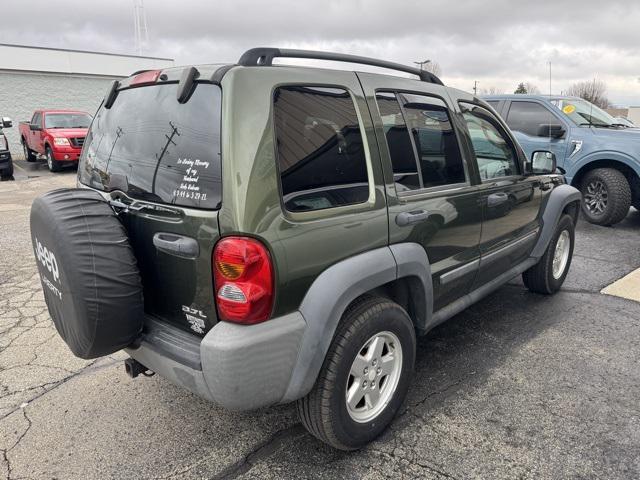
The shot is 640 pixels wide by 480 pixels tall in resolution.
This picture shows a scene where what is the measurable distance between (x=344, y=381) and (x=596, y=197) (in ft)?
21.8

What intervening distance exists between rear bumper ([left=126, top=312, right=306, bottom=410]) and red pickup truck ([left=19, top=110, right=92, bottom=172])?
43.9 feet

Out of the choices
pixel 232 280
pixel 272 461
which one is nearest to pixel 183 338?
pixel 232 280

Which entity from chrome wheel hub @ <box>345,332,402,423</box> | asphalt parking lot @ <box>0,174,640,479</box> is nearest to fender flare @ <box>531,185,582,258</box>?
asphalt parking lot @ <box>0,174,640,479</box>

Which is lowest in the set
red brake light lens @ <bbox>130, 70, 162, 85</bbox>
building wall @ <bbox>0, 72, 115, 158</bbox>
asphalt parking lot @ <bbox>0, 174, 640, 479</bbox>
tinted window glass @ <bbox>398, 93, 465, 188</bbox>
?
asphalt parking lot @ <bbox>0, 174, 640, 479</bbox>

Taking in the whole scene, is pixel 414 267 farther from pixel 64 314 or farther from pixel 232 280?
pixel 64 314

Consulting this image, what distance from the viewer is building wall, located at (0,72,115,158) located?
1931 centimetres

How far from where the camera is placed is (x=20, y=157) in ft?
62.9

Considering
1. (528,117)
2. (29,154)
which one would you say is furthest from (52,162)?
(528,117)

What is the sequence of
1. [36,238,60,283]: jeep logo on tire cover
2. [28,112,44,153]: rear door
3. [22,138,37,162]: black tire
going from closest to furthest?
1. [36,238,60,283]: jeep logo on tire cover
2. [28,112,44,153]: rear door
3. [22,138,37,162]: black tire

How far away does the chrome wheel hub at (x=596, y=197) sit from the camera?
7160 millimetres

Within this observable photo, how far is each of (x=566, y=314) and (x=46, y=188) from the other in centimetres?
1169

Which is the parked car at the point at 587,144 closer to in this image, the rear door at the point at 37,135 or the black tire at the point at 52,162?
the black tire at the point at 52,162

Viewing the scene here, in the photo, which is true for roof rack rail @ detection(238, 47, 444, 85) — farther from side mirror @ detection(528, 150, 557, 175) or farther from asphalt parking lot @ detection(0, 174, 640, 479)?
asphalt parking lot @ detection(0, 174, 640, 479)

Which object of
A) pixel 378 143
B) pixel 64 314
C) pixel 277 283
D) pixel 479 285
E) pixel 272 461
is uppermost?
pixel 378 143
